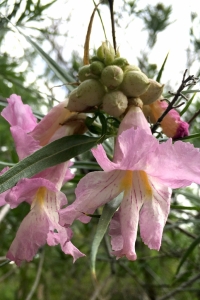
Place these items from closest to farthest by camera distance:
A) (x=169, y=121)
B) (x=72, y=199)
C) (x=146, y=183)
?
(x=146, y=183) < (x=169, y=121) < (x=72, y=199)

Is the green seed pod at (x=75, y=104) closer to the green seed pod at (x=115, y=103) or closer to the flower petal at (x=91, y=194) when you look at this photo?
the green seed pod at (x=115, y=103)

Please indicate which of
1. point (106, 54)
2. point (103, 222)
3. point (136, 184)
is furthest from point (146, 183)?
point (106, 54)

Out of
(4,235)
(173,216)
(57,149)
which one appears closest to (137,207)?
(57,149)

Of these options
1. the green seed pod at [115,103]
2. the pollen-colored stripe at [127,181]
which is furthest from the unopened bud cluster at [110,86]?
the pollen-colored stripe at [127,181]

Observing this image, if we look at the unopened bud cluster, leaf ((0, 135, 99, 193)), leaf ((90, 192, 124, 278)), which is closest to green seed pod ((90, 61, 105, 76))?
the unopened bud cluster

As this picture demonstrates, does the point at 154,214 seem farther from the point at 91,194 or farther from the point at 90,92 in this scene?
the point at 90,92

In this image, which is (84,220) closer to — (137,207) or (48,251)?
(137,207)

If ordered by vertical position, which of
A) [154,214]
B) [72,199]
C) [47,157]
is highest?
[47,157]
